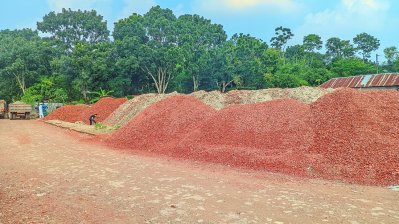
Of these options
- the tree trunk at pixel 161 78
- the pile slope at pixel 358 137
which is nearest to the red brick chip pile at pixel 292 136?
the pile slope at pixel 358 137

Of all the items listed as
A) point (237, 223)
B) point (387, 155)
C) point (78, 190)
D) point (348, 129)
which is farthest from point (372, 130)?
point (78, 190)

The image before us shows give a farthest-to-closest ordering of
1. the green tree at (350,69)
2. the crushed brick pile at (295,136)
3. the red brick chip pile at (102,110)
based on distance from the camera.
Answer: the green tree at (350,69) → the red brick chip pile at (102,110) → the crushed brick pile at (295,136)

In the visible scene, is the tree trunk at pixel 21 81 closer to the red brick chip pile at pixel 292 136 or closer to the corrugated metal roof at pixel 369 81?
the red brick chip pile at pixel 292 136

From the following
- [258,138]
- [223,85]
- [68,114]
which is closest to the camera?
[258,138]

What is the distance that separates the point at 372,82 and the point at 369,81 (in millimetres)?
458

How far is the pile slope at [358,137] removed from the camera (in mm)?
7789

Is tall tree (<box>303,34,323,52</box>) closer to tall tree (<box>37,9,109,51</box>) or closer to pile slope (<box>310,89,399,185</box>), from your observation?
tall tree (<box>37,9,109,51</box>)

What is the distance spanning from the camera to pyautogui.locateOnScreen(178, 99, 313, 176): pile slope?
9031 mm

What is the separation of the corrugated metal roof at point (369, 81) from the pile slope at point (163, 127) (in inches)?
825

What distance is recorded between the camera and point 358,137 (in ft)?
29.3

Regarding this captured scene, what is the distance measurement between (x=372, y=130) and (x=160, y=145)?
21.7 feet

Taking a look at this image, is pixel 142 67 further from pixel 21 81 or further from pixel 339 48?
pixel 339 48

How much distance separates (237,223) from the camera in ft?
15.6

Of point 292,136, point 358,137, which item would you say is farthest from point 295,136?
point 358,137
